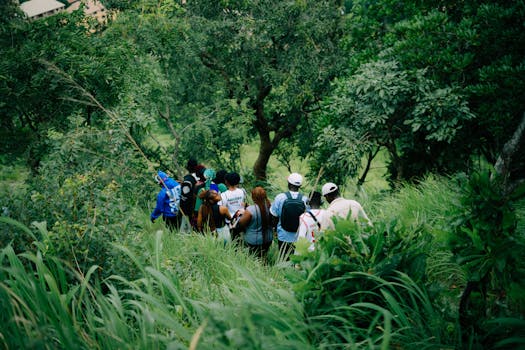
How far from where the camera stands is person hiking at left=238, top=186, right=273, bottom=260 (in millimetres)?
5336

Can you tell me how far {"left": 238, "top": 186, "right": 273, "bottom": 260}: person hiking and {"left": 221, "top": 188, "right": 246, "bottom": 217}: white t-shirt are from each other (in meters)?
0.42

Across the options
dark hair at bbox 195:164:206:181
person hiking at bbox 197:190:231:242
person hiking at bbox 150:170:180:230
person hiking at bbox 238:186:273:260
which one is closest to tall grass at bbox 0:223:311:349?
person hiking at bbox 238:186:273:260

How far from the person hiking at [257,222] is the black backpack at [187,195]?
53.7 inches

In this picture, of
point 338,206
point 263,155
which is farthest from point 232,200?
point 263,155

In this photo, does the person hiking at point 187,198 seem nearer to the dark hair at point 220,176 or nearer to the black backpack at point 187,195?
the black backpack at point 187,195

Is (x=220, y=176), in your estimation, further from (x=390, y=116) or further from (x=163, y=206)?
(x=390, y=116)

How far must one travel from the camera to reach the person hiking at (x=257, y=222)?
17.5 feet

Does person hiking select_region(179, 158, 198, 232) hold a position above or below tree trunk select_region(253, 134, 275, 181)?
above

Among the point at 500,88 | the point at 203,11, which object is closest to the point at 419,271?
the point at 500,88

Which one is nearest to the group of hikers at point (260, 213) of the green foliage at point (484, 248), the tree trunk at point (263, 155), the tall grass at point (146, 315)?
the tall grass at point (146, 315)

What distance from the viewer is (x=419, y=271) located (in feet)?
9.59

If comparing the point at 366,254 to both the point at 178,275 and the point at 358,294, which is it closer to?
the point at 358,294

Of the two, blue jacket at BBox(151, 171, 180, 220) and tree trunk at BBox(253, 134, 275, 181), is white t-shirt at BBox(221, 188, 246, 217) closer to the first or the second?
blue jacket at BBox(151, 171, 180, 220)

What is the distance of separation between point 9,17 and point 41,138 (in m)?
2.01
